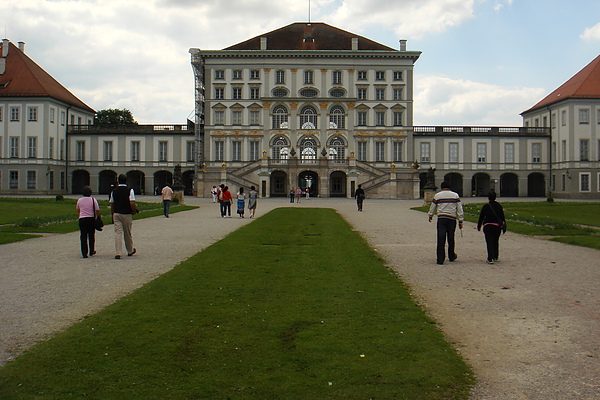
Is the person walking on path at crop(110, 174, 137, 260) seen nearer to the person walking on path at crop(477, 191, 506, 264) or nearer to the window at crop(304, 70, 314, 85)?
the person walking on path at crop(477, 191, 506, 264)

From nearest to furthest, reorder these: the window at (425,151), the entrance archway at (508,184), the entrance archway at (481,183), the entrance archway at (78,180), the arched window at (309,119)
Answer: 1. the arched window at (309,119)
2. the window at (425,151)
3. the entrance archway at (508,184)
4. the entrance archway at (78,180)
5. the entrance archway at (481,183)

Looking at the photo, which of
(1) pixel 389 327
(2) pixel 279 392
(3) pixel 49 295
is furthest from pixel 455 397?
(3) pixel 49 295

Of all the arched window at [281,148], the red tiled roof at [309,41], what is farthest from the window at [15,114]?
the arched window at [281,148]

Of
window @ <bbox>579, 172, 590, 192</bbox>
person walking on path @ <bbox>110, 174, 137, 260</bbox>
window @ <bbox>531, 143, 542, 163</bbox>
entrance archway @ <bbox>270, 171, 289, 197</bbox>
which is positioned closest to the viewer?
person walking on path @ <bbox>110, 174, 137, 260</bbox>

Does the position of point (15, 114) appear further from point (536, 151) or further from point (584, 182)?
point (584, 182)

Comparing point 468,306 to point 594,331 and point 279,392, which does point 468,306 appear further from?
point 279,392

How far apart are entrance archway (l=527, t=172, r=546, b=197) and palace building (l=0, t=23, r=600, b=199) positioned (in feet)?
0.42

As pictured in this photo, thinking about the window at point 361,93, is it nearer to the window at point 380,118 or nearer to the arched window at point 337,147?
the window at point 380,118

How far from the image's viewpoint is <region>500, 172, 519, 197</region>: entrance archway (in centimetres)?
7449

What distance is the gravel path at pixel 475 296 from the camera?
5.72 meters

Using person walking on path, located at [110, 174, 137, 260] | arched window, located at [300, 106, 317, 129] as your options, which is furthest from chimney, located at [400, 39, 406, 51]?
person walking on path, located at [110, 174, 137, 260]

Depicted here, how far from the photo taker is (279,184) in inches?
2736

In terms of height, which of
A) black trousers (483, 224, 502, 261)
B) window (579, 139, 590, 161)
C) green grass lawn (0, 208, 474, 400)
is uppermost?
window (579, 139, 590, 161)

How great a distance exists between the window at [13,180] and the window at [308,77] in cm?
3526
